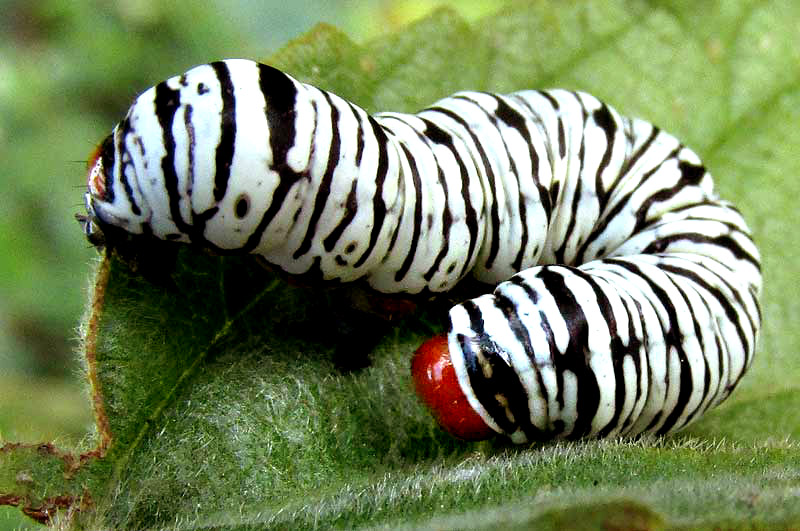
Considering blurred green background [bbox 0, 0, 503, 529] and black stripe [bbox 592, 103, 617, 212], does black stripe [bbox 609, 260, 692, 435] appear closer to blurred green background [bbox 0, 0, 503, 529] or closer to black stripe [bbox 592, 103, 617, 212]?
black stripe [bbox 592, 103, 617, 212]

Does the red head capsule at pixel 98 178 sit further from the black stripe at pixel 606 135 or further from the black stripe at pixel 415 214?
the black stripe at pixel 606 135

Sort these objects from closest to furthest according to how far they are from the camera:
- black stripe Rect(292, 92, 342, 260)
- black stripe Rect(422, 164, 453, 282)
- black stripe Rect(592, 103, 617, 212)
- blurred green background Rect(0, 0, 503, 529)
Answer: black stripe Rect(292, 92, 342, 260) < black stripe Rect(422, 164, 453, 282) < black stripe Rect(592, 103, 617, 212) < blurred green background Rect(0, 0, 503, 529)

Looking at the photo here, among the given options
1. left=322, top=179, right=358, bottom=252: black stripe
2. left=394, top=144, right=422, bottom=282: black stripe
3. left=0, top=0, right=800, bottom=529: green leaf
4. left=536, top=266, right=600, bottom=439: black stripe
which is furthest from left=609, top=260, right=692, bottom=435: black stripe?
left=322, top=179, right=358, bottom=252: black stripe

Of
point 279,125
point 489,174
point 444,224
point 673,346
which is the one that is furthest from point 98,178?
point 673,346

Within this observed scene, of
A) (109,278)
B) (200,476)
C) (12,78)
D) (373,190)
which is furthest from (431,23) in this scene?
(12,78)

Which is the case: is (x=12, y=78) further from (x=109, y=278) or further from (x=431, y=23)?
(x=109, y=278)

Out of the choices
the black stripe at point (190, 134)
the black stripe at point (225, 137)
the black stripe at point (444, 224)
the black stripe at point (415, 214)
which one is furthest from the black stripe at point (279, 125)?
the black stripe at point (444, 224)
